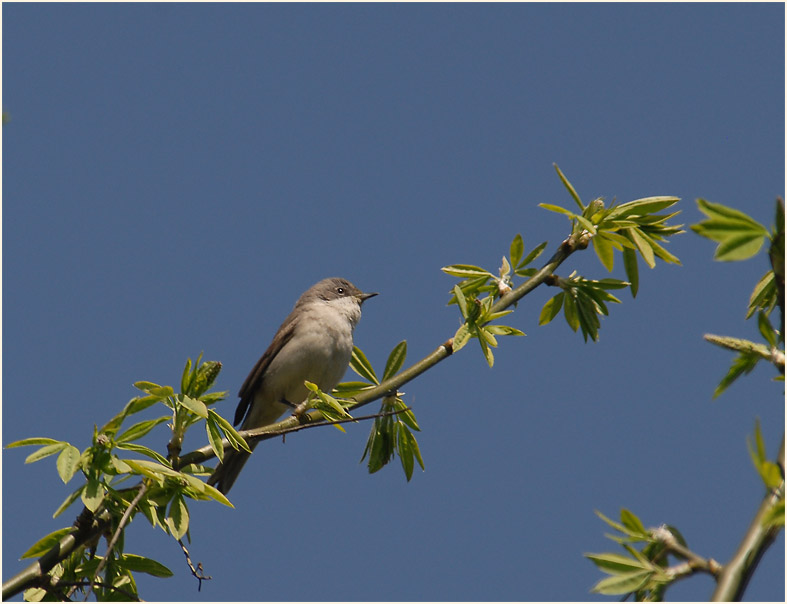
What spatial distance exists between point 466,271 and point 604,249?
92 centimetres

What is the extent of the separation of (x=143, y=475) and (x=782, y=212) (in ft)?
11.0

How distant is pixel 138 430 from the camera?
181 inches

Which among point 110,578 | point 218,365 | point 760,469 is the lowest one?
point 110,578

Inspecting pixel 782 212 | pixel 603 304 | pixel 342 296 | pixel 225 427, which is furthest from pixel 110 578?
pixel 342 296

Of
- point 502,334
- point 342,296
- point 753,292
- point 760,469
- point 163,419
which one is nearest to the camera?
point 760,469

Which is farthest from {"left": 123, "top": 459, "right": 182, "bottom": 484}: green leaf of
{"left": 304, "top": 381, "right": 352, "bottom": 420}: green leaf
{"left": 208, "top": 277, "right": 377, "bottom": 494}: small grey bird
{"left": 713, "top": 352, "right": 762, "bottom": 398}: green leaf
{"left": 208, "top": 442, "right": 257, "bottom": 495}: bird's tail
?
{"left": 208, "top": 277, "right": 377, "bottom": 494}: small grey bird

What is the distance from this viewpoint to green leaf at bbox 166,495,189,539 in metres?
4.71

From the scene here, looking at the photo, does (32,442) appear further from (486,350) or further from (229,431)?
(486,350)

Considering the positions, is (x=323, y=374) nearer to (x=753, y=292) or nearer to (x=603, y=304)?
(x=603, y=304)

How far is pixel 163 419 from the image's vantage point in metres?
4.73

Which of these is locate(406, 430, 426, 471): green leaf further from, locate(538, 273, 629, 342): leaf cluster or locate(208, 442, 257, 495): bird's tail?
locate(208, 442, 257, 495): bird's tail

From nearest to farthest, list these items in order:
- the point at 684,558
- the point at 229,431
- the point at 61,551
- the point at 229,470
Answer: the point at 684,558
the point at 61,551
the point at 229,431
the point at 229,470

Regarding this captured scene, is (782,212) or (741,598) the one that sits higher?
(782,212)

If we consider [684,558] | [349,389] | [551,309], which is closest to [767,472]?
[684,558]
